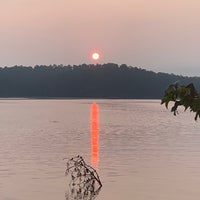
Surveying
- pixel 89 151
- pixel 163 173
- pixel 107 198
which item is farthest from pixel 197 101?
pixel 89 151

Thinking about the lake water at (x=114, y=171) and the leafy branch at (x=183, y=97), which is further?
the lake water at (x=114, y=171)

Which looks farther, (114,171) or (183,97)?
(114,171)

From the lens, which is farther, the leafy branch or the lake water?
the lake water

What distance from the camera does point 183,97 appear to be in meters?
4.62

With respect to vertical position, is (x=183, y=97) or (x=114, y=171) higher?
(x=183, y=97)

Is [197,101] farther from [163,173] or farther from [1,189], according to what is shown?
[163,173]

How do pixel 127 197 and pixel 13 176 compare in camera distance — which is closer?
pixel 127 197

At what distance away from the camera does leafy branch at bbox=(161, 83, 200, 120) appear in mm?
4574

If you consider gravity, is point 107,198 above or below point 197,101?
below

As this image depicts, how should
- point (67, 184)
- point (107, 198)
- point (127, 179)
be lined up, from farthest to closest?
1. point (127, 179)
2. point (67, 184)
3. point (107, 198)

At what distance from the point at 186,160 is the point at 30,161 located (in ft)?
49.0

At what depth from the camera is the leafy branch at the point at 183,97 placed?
4.57 meters

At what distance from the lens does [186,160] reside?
4547cm

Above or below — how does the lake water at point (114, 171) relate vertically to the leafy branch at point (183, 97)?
below
